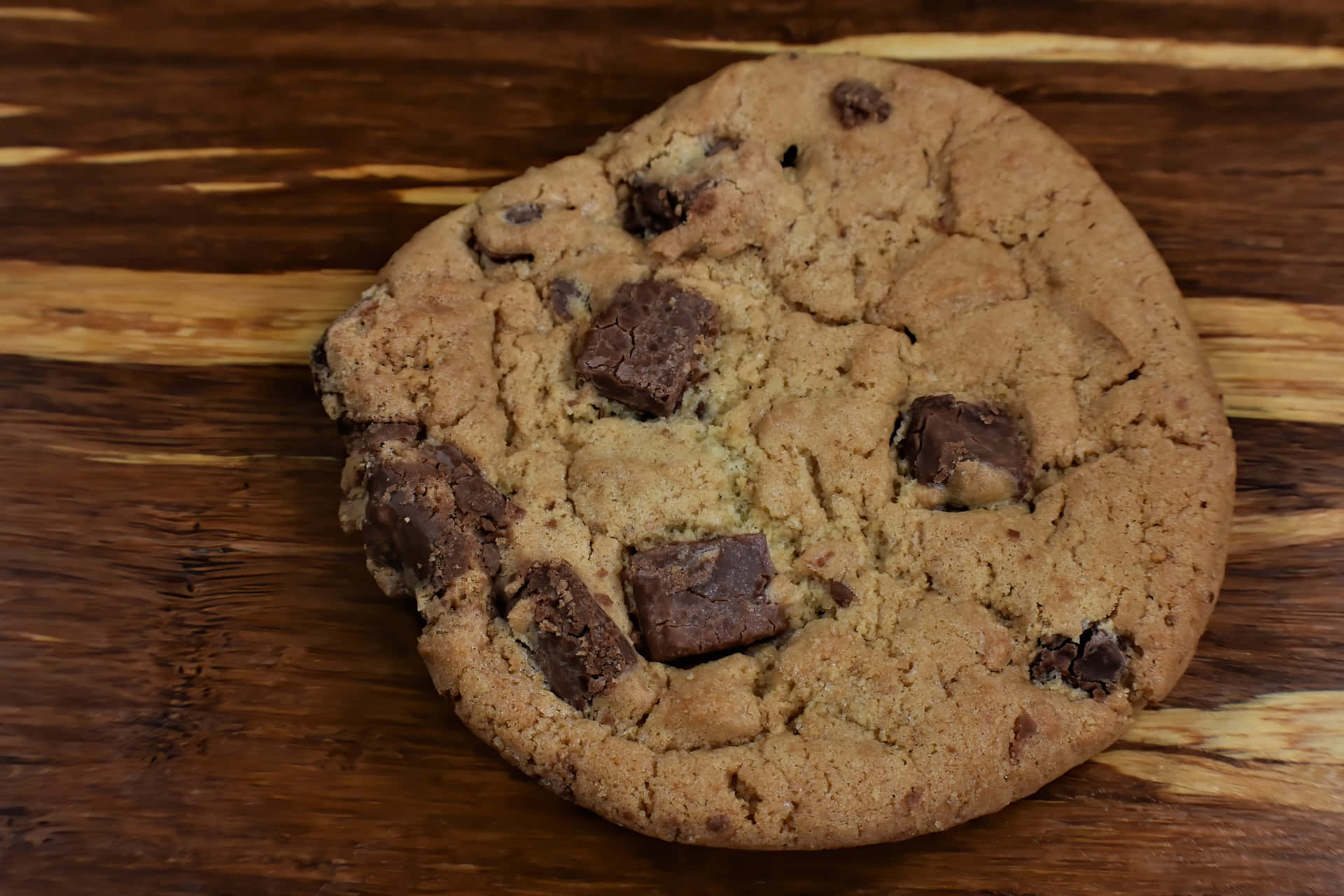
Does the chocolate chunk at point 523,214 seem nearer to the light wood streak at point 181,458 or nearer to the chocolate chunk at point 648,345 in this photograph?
the chocolate chunk at point 648,345

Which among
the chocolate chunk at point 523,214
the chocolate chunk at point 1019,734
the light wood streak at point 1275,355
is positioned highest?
the chocolate chunk at point 523,214

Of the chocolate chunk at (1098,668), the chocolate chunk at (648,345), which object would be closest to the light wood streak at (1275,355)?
the chocolate chunk at (1098,668)

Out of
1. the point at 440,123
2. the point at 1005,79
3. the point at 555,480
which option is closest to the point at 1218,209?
the point at 1005,79

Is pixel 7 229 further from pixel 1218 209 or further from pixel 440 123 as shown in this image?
pixel 1218 209

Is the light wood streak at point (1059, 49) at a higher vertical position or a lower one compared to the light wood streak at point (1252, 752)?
higher

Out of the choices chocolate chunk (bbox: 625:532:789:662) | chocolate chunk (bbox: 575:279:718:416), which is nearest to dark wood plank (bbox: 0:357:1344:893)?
chocolate chunk (bbox: 625:532:789:662)

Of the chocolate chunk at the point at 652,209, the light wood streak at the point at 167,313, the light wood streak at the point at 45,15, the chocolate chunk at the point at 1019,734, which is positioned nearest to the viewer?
the chocolate chunk at the point at 1019,734

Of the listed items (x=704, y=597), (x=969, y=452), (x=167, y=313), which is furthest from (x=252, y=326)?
(x=969, y=452)
